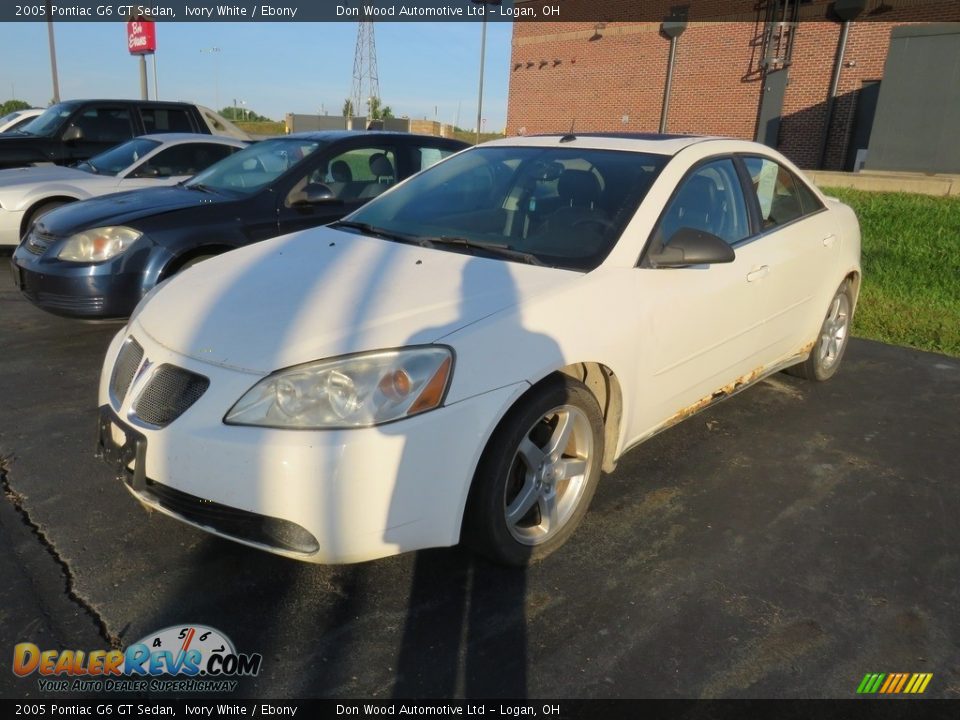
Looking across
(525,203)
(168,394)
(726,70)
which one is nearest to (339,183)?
(525,203)

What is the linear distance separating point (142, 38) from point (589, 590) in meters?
22.7

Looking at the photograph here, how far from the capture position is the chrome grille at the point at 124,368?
8.91 ft

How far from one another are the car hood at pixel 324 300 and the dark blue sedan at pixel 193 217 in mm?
1881

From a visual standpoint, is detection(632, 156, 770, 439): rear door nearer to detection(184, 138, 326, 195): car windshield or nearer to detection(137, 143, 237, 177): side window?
detection(184, 138, 326, 195): car windshield

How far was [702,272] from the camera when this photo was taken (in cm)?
341

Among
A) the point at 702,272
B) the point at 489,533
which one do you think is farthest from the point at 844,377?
the point at 489,533

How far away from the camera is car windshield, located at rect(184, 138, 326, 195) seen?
5777mm

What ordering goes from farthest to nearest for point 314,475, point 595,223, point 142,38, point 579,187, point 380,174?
1. point 142,38
2. point 380,174
3. point 579,187
4. point 595,223
5. point 314,475

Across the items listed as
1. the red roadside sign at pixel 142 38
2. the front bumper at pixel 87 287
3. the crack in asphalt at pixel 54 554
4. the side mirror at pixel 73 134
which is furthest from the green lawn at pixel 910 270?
the red roadside sign at pixel 142 38

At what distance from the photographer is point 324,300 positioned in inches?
108

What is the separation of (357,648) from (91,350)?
394 cm

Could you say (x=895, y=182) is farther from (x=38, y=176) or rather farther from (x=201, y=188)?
(x=38, y=176)

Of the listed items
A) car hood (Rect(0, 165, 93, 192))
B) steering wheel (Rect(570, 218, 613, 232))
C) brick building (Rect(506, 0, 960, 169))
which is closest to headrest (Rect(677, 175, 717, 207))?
steering wheel (Rect(570, 218, 613, 232))

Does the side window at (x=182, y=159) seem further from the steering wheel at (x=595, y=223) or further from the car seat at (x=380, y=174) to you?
the steering wheel at (x=595, y=223)
